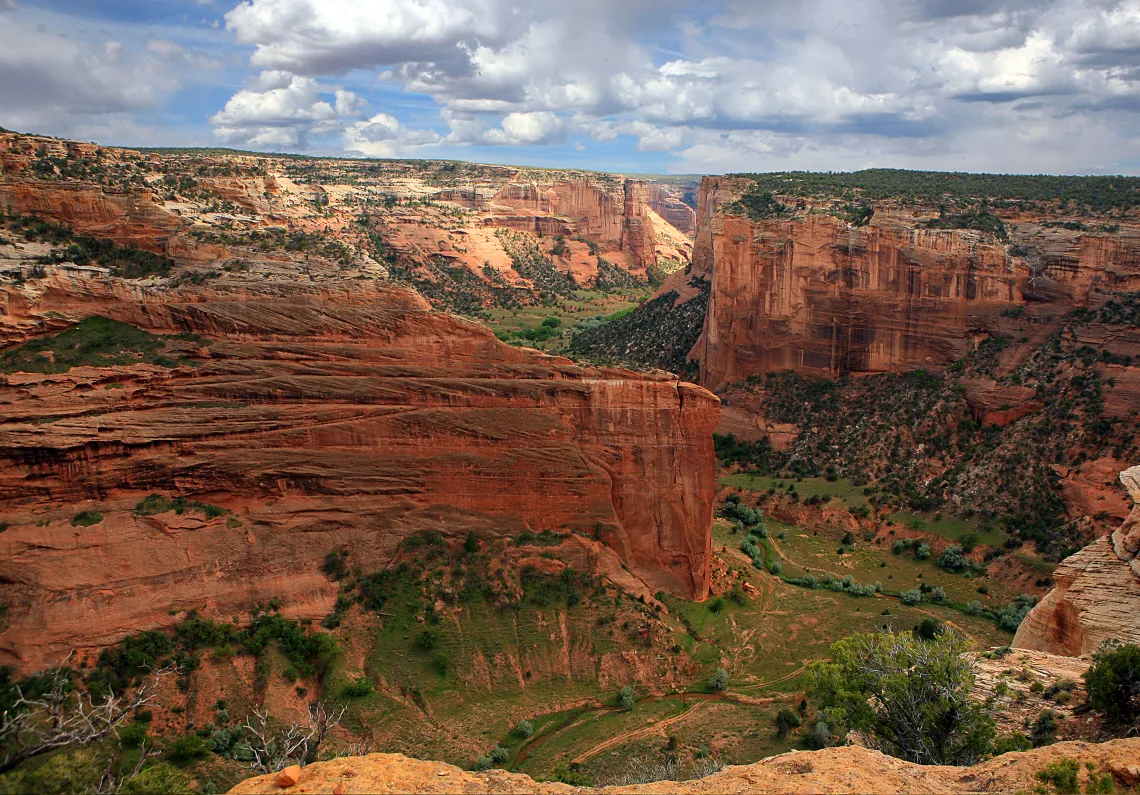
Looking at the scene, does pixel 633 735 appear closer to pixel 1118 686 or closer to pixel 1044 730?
pixel 1044 730

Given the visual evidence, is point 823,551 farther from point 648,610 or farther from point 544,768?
point 544,768

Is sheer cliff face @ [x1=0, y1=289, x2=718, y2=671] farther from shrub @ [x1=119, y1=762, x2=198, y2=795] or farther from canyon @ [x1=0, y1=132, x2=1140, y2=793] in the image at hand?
shrub @ [x1=119, y1=762, x2=198, y2=795]

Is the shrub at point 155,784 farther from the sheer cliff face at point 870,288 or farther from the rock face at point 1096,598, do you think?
the sheer cliff face at point 870,288

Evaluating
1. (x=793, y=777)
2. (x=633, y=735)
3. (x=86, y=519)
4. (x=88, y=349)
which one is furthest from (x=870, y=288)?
(x=86, y=519)

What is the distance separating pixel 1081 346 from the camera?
56.4 metres

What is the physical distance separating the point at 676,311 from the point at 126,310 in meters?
66.0

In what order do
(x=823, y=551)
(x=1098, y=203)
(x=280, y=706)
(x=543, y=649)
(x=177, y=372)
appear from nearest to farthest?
(x=280, y=706), (x=177, y=372), (x=543, y=649), (x=823, y=551), (x=1098, y=203)

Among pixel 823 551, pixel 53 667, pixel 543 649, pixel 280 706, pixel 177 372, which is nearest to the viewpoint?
pixel 53 667

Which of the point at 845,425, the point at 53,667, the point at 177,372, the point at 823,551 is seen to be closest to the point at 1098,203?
the point at 845,425

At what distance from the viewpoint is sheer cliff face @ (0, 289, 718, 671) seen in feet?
89.7

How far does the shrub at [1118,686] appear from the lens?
61.7 feet

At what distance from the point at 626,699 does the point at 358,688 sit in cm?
1037

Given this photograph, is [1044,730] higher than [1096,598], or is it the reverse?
[1096,598]

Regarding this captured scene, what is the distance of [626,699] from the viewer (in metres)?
31.9
